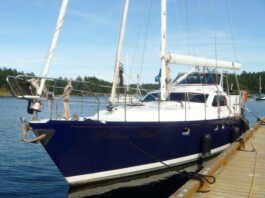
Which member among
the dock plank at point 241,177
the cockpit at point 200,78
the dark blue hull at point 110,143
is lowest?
the dock plank at point 241,177

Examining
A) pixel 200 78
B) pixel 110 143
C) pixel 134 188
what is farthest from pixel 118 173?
pixel 200 78

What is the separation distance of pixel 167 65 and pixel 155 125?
A: 12.8 ft

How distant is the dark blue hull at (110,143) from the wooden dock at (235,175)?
2.24 m

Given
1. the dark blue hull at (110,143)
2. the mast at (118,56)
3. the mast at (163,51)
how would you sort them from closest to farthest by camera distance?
the dark blue hull at (110,143), the mast at (118,56), the mast at (163,51)

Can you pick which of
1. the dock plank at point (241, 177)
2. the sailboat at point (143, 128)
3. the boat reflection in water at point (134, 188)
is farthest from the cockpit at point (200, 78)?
the boat reflection in water at point (134, 188)

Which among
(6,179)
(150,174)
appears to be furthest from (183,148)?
(6,179)

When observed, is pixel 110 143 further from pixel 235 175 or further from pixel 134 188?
pixel 235 175

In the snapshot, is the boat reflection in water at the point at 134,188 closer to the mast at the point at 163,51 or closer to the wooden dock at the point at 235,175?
the wooden dock at the point at 235,175

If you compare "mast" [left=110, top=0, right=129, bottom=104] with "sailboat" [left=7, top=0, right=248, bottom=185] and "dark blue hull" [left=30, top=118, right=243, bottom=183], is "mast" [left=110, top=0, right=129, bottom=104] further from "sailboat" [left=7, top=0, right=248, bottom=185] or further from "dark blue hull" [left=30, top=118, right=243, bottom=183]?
"dark blue hull" [left=30, top=118, right=243, bottom=183]

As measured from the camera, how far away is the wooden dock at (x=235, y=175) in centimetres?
819

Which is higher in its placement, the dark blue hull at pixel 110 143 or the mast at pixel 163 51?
the mast at pixel 163 51

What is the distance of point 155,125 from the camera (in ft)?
42.0

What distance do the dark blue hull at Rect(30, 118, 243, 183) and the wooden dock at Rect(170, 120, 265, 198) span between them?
224cm

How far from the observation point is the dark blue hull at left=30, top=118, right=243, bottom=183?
11.1 m
